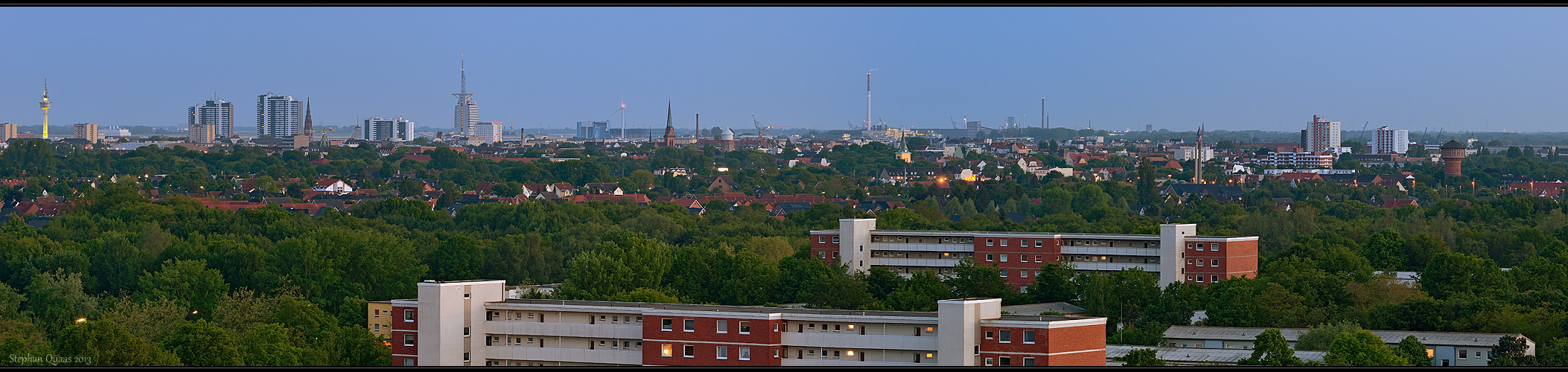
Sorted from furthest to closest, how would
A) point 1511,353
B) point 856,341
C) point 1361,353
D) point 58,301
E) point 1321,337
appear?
point 58,301 → point 1321,337 → point 1511,353 → point 1361,353 → point 856,341

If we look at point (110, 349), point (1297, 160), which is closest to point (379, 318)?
point (110, 349)

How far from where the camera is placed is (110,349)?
1023 inches

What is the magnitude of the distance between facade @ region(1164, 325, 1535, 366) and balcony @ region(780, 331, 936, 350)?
8.59 meters

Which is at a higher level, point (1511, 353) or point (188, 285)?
point (1511, 353)

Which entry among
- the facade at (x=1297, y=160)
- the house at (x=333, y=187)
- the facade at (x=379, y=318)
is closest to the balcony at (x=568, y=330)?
the facade at (x=379, y=318)

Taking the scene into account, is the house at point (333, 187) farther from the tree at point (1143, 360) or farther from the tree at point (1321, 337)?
the tree at point (1143, 360)

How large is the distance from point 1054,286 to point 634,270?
10.7 m

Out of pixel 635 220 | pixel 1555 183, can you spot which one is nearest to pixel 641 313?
pixel 635 220

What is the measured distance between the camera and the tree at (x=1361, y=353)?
24.4 m

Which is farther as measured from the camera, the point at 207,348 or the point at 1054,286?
the point at 1054,286

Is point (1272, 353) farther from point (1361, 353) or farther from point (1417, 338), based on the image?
point (1417, 338)

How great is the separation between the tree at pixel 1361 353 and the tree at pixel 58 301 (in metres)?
27.9

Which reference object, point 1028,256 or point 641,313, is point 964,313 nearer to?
point 641,313

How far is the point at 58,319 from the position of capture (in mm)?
41062
